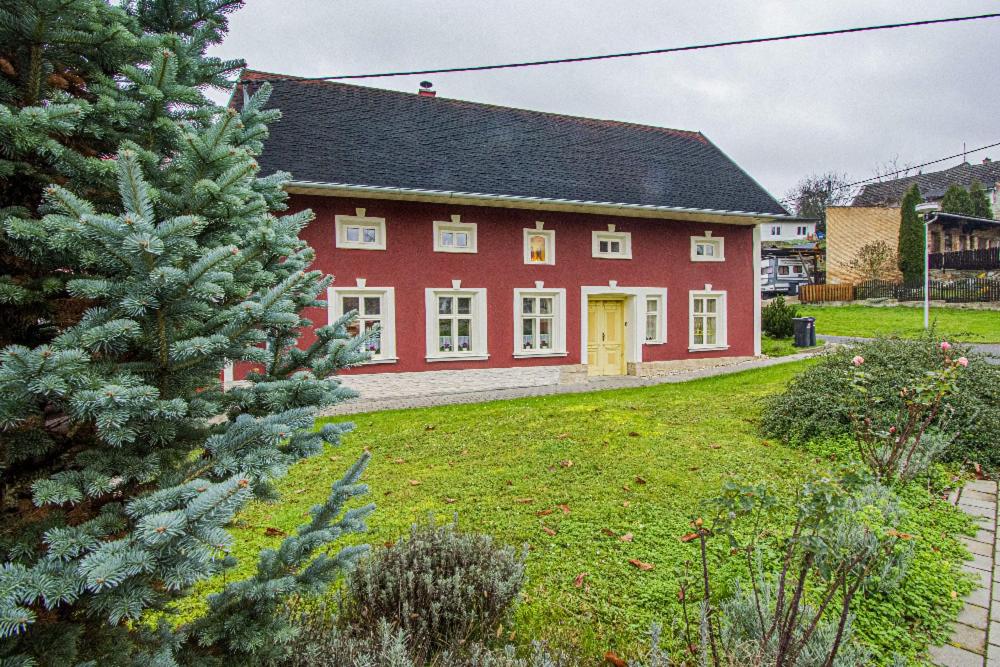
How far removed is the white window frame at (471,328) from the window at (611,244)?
384cm

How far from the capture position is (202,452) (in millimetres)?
1797

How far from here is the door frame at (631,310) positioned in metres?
14.9

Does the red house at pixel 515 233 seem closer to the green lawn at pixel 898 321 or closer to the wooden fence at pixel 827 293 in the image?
the green lawn at pixel 898 321

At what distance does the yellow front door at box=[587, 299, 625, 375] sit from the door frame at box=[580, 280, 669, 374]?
0.18 meters

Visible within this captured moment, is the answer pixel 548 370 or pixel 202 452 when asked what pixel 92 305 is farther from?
pixel 548 370

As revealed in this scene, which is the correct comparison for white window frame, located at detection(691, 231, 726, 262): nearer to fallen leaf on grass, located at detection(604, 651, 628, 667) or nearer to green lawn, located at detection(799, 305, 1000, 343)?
green lawn, located at detection(799, 305, 1000, 343)

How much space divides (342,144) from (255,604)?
43.3 ft

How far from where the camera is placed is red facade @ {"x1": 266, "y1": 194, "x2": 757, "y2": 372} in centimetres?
1246

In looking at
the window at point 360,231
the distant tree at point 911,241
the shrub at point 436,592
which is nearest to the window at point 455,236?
the window at point 360,231

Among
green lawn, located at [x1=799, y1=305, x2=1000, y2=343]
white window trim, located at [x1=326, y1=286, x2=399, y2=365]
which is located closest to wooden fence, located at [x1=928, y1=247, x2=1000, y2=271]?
green lawn, located at [x1=799, y1=305, x2=1000, y2=343]

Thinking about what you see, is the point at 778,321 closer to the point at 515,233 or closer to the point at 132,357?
the point at 515,233

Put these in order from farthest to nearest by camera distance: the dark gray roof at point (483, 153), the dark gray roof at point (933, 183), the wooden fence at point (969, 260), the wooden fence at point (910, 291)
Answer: the dark gray roof at point (933, 183)
the wooden fence at point (969, 260)
the wooden fence at point (910, 291)
the dark gray roof at point (483, 153)

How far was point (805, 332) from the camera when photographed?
1920cm

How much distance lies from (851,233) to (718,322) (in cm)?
2774
